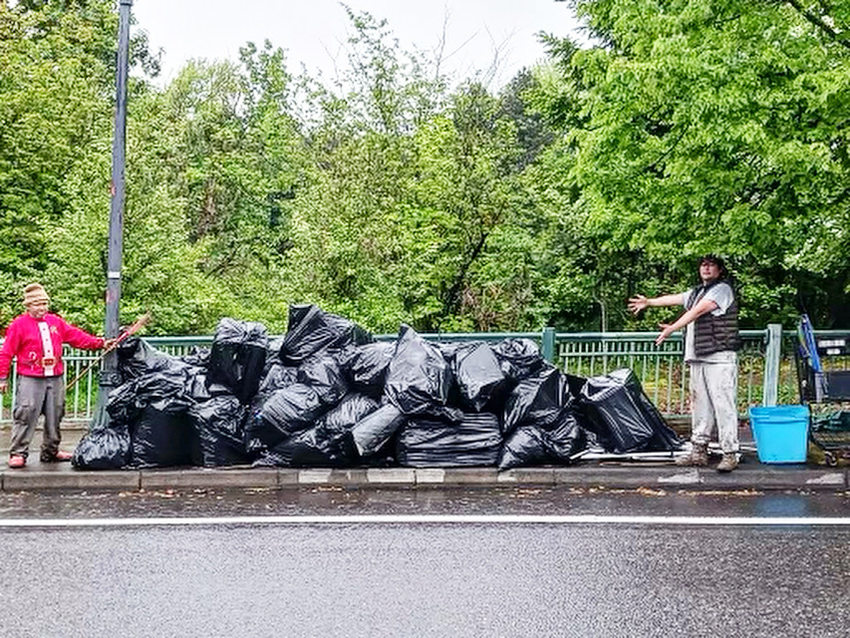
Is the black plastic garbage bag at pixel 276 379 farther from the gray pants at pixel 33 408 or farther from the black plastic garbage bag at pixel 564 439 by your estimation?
the black plastic garbage bag at pixel 564 439

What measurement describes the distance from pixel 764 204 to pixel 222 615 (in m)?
7.62

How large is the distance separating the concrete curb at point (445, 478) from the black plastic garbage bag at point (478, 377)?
63 centimetres

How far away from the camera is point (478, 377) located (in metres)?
8.72

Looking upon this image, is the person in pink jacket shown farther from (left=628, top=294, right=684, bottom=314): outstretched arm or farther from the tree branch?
Answer: the tree branch

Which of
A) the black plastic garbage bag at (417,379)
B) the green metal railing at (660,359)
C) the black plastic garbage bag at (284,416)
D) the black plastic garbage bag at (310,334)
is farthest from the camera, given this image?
the green metal railing at (660,359)

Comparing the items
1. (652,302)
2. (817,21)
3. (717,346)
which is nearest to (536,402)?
(652,302)

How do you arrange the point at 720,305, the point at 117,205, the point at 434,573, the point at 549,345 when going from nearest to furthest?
1. the point at 434,573
2. the point at 720,305
3. the point at 117,205
4. the point at 549,345

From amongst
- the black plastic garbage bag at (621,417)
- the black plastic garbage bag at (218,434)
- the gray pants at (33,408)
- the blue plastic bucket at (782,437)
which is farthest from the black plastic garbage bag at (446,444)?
the gray pants at (33,408)

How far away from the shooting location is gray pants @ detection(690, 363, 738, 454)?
8.38 m

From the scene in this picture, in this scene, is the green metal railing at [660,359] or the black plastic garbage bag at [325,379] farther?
the green metal railing at [660,359]

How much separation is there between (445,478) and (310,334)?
6.71 ft

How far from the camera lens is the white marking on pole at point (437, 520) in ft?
22.6

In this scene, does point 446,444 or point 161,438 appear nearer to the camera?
point 446,444

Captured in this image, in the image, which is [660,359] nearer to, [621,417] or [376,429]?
[621,417]
